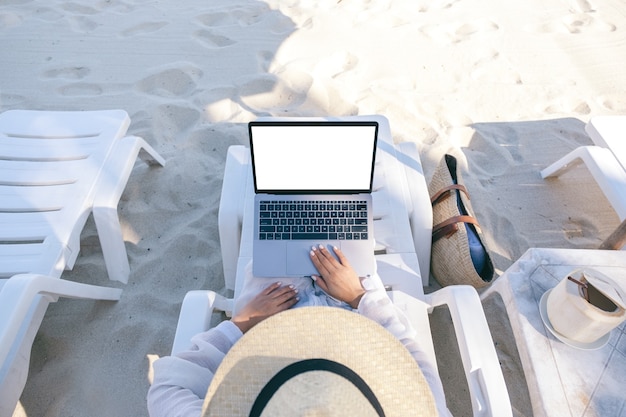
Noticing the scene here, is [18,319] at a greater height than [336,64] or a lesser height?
greater

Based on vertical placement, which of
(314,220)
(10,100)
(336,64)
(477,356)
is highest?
(314,220)

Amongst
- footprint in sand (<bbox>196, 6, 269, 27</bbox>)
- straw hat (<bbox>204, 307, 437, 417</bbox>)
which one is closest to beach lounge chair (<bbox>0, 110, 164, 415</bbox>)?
straw hat (<bbox>204, 307, 437, 417</bbox>)

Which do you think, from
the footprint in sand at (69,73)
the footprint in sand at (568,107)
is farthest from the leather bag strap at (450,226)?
the footprint in sand at (69,73)

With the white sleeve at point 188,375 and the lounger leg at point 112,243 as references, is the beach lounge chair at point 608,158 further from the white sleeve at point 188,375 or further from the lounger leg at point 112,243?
the lounger leg at point 112,243

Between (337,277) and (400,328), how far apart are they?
12.8 inches

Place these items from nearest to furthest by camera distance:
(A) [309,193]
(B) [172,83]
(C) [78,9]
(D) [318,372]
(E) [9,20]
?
(D) [318,372], (A) [309,193], (B) [172,83], (E) [9,20], (C) [78,9]

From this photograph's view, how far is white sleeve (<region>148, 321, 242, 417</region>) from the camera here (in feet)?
3.72

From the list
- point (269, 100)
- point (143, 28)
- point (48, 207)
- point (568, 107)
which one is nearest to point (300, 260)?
point (48, 207)

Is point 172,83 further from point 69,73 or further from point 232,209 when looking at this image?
point 232,209

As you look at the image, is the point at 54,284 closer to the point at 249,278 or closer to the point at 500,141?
the point at 249,278

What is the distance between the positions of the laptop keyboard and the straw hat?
695 millimetres

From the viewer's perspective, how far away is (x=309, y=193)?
181cm

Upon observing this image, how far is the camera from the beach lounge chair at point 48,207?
5.14ft

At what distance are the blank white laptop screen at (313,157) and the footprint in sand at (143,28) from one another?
8.38 ft
